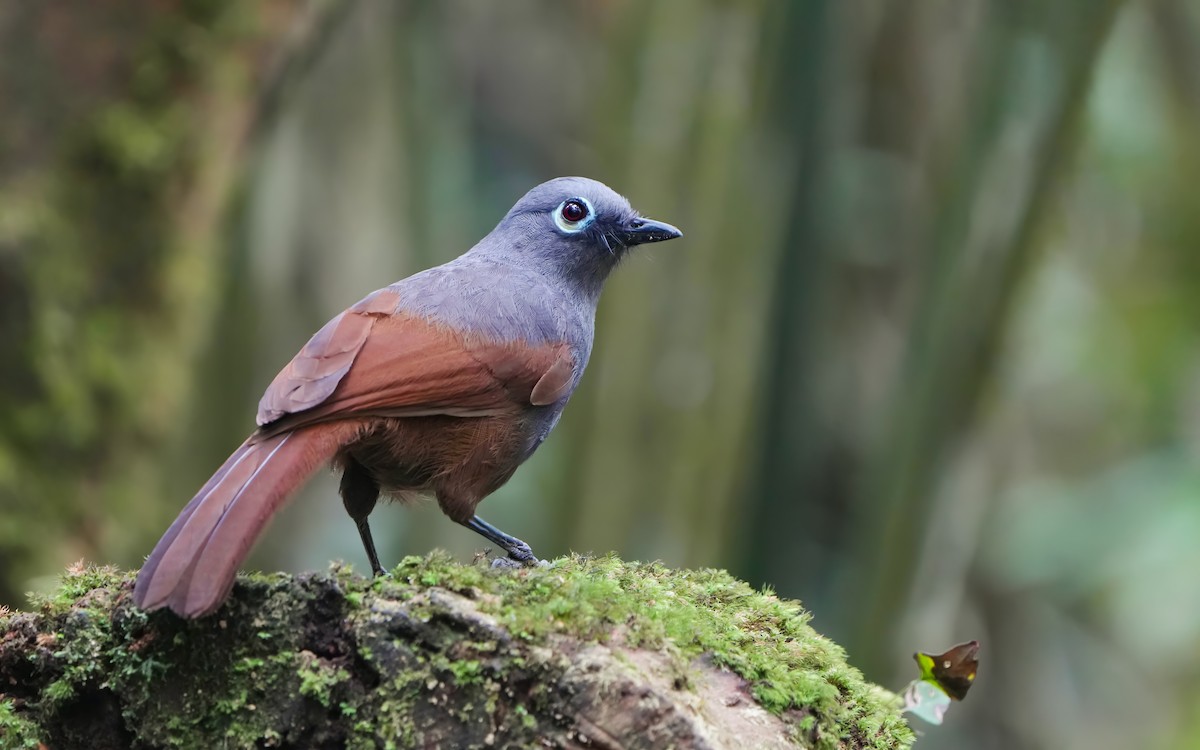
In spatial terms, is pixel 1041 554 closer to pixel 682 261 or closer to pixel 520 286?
pixel 682 261

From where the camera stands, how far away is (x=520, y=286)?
3914 mm

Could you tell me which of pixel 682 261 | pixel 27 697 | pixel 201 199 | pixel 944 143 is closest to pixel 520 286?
pixel 27 697

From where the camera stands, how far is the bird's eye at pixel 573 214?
425 cm

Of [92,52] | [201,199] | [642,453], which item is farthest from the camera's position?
[642,453]

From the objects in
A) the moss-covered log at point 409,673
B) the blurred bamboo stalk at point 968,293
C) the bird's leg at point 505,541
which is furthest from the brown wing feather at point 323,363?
the blurred bamboo stalk at point 968,293

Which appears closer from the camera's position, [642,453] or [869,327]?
[642,453]

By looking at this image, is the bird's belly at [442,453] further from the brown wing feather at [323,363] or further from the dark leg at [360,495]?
the brown wing feather at [323,363]

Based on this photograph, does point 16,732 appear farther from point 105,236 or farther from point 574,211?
point 105,236

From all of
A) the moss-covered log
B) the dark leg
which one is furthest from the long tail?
the dark leg

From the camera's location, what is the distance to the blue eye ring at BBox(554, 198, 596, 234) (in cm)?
425

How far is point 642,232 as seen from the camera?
4312 mm

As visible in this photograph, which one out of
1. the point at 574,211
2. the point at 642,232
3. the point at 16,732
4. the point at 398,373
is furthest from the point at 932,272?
the point at 16,732

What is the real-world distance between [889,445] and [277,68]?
3554 mm

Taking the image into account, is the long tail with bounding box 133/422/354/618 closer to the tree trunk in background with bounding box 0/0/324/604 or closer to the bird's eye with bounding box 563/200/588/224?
the bird's eye with bounding box 563/200/588/224
